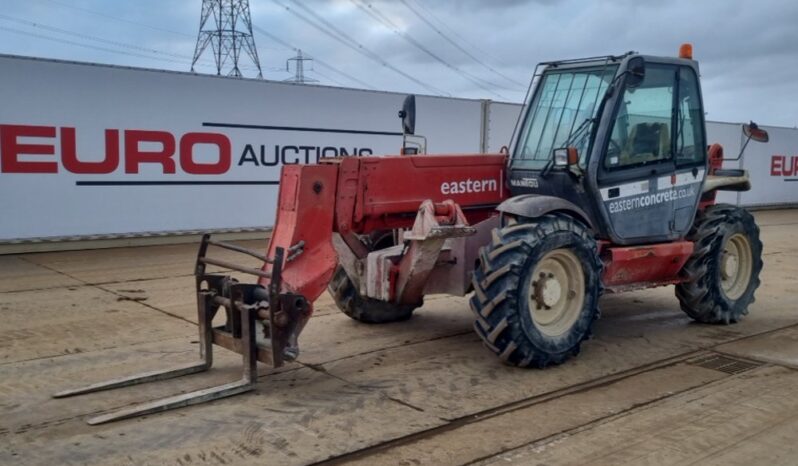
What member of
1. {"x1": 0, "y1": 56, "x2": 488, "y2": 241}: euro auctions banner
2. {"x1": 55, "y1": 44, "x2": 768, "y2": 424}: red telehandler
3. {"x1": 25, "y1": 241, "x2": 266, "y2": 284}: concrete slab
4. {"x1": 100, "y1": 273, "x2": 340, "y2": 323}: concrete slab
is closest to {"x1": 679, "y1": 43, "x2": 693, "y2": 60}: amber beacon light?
{"x1": 55, "y1": 44, "x2": 768, "y2": 424}: red telehandler

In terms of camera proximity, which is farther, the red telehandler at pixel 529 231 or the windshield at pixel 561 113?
the windshield at pixel 561 113

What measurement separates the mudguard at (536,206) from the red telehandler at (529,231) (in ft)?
0.06

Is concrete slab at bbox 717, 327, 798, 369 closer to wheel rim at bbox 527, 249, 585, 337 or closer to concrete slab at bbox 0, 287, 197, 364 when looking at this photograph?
wheel rim at bbox 527, 249, 585, 337

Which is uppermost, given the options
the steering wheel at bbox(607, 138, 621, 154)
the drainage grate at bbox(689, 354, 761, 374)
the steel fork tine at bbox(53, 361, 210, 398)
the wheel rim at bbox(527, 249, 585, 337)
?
the steering wheel at bbox(607, 138, 621, 154)

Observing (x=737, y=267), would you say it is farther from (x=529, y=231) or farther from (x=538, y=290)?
(x=529, y=231)

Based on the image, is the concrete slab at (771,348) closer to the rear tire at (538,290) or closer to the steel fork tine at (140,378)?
the rear tire at (538,290)

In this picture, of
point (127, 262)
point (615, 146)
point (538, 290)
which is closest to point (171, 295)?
point (127, 262)

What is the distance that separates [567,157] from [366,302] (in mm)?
2371

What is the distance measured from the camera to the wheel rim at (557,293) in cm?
589

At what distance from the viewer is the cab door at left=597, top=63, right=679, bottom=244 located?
652 cm

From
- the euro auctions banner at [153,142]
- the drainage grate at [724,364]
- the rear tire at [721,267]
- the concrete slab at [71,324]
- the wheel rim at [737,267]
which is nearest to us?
the drainage grate at [724,364]

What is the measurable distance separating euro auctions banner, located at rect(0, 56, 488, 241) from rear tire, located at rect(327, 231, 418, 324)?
650 cm

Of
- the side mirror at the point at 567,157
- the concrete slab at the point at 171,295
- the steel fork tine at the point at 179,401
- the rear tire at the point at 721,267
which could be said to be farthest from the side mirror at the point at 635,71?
the steel fork tine at the point at 179,401

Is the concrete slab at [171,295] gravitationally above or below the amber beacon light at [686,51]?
below
